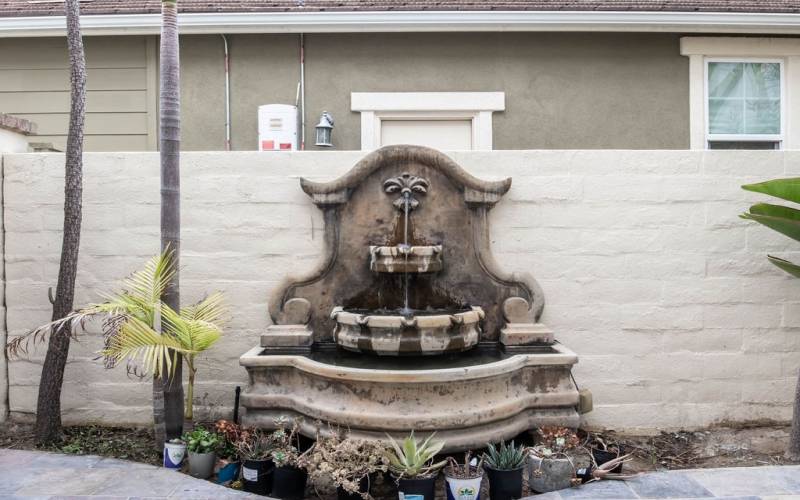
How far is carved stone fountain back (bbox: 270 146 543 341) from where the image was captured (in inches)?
173

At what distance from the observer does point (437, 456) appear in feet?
11.4

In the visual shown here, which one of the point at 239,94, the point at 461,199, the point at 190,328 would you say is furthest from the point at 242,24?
the point at 190,328

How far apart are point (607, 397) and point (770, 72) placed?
14.4ft

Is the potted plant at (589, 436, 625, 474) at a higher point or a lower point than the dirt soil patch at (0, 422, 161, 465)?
higher

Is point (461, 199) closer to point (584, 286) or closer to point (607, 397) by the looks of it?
point (584, 286)

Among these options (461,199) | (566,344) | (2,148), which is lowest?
(566,344)

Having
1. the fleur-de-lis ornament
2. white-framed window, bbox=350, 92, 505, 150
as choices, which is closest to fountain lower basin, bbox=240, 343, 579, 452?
the fleur-de-lis ornament

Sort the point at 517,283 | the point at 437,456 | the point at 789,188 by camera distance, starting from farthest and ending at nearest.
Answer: the point at 517,283, the point at 789,188, the point at 437,456

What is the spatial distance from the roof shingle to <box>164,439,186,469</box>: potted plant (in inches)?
171

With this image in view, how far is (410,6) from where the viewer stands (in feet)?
20.3

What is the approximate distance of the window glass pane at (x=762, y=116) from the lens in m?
6.55

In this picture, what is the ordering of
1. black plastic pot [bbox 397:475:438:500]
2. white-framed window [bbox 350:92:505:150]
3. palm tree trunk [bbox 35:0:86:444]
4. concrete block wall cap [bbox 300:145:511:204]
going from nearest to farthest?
black plastic pot [bbox 397:475:438:500] → palm tree trunk [bbox 35:0:86:444] → concrete block wall cap [bbox 300:145:511:204] → white-framed window [bbox 350:92:505:150]

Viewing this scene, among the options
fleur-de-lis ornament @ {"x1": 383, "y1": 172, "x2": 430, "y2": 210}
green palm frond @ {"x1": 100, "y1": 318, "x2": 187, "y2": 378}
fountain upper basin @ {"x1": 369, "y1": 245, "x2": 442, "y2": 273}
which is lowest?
green palm frond @ {"x1": 100, "y1": 318, "x2": 187, "y2": 378}

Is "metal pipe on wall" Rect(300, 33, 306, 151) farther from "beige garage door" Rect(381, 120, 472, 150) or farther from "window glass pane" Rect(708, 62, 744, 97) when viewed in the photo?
"window glass pane" Rect(708, 62, 744, 97)
